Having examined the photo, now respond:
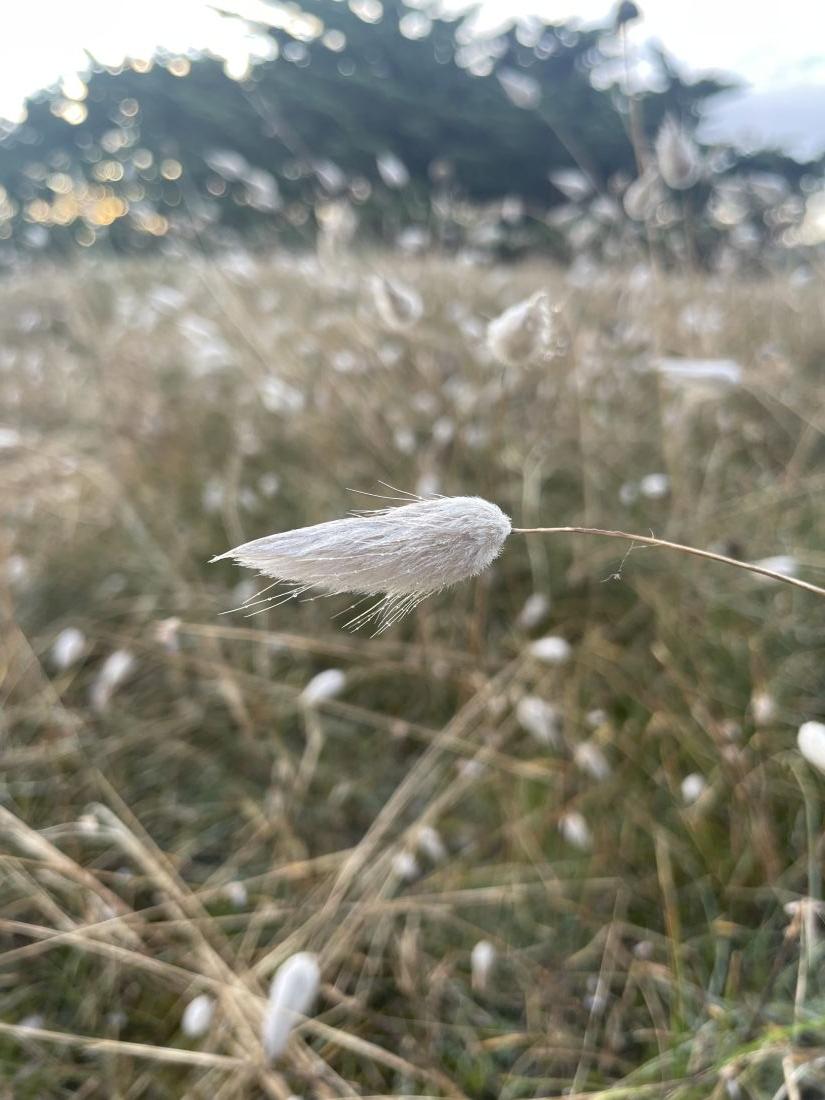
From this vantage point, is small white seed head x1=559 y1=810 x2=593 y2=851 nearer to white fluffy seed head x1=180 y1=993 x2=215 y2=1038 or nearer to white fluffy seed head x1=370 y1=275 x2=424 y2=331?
white fluffy seed head x1=180 y1=993 x2=215 y2=1038

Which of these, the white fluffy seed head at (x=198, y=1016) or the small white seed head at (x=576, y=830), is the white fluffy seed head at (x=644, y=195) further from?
the white fluffy seed head at (x=198, y=1016)

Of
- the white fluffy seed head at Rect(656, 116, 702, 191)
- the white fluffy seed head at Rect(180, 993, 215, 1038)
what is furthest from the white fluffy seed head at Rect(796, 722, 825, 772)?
the white fluffy seed head at Rect(656, 116, 702, 191)

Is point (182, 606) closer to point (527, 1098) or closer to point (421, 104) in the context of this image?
point (527, 1098)

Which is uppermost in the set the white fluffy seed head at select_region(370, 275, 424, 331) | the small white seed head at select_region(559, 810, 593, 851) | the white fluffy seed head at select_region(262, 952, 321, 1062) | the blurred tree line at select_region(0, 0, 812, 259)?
the blurred tree line at select_region(0, 0, 812, 259)

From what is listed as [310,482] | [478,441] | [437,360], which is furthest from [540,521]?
[437,360]

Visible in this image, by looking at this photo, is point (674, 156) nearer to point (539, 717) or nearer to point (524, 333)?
point (524, 333)

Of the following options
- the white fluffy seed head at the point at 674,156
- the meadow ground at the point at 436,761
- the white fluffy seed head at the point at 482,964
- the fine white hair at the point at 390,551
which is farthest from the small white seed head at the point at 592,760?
the white fluffy seed head at the point at 674,156

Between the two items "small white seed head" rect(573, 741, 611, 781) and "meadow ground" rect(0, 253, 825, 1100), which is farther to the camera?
"small white seed head" rect(573, 741, 611, 781)
